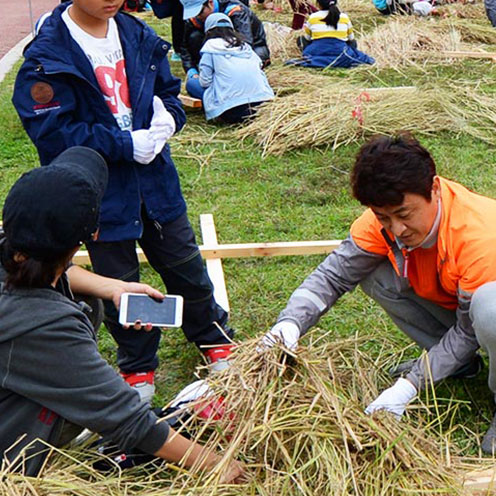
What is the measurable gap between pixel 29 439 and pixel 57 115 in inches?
42.1

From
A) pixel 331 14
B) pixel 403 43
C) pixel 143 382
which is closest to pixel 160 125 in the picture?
pixel 143 382

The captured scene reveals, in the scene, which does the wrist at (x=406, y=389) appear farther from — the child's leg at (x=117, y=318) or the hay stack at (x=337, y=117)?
the hay stack at (x=337, y=117)

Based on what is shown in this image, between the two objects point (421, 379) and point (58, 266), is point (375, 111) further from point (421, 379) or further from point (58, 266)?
point (58, 266)

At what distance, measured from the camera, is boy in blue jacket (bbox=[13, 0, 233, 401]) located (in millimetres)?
2418

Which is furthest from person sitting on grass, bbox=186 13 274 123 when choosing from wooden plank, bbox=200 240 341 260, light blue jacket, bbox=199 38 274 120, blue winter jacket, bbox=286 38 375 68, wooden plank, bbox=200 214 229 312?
wooden plank, bbox=200 240 341 260

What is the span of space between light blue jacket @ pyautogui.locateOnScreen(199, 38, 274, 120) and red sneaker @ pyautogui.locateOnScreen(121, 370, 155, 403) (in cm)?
321

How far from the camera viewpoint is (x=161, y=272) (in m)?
2.82

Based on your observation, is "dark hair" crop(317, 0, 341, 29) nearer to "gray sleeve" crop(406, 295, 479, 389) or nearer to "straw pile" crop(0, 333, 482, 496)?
"gray sleeve" crop(406, 295, 479, 389)

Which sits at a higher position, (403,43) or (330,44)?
(330,44)

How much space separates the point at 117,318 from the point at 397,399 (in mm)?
1081

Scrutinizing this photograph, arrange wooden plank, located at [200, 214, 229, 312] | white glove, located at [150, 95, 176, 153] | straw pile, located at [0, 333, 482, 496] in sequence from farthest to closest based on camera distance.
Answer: wooden plank, located at [200, 214, 229, 312], white glove, located at [150, 95, 176, 153], straw pile, located at [0, 333, 482, 496]

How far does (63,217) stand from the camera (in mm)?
1717

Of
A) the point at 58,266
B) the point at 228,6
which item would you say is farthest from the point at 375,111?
the point at 58,266

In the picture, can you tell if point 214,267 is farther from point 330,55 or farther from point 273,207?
point 330,55
